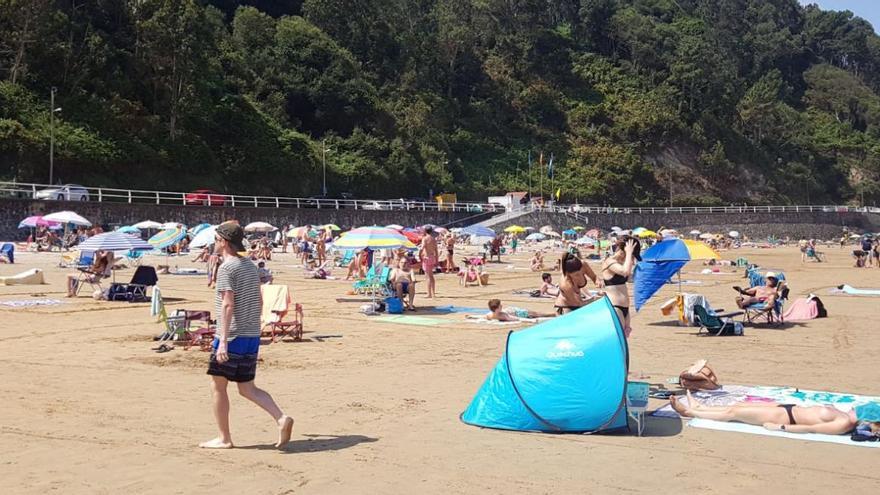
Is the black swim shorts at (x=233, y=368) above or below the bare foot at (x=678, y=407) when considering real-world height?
above

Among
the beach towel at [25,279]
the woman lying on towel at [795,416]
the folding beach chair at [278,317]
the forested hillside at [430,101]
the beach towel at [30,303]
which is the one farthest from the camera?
the forested hillside at [430,101]

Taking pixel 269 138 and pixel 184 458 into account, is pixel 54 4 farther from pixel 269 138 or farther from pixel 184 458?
pixel 184 458

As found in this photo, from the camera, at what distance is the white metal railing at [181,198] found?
37094 mm

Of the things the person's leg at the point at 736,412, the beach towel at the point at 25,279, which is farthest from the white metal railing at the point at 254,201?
the person's leg at the point at 736,412

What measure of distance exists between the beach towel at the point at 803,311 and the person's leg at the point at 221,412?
11.6 metres

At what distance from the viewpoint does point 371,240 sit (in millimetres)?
A: 16906

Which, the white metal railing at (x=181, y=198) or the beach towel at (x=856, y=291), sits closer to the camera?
the beach towel at (x=856, y=291)

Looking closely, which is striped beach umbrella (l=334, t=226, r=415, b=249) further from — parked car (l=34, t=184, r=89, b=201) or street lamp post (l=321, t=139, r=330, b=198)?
street lamp post (l=321, t=139, r=330, b=198)

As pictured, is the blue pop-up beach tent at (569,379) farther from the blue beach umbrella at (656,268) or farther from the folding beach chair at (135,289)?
the folding beach chair at (135,289)

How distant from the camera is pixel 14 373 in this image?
29.5 feet

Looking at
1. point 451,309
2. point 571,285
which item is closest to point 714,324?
point 571,285

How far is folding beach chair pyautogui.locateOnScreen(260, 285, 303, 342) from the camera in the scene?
39.3 ft

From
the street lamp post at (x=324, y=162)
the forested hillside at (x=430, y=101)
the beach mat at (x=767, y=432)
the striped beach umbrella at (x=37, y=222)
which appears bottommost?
the beach mat at (x=767, y=432)

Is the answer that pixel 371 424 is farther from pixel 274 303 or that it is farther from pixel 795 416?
pixel 274 303
